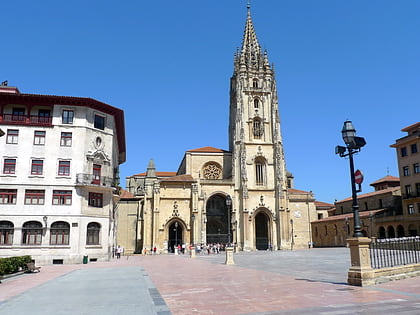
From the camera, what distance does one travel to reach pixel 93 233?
2886 centimetres

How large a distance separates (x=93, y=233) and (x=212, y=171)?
→ 3142cm

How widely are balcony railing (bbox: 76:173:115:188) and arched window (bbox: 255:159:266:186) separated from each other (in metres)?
29.1

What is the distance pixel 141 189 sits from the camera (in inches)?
2635

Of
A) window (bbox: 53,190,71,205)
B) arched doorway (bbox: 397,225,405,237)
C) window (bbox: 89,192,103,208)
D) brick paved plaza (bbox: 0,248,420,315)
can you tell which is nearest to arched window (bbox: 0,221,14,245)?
window (bbox: 53,190,71,205)

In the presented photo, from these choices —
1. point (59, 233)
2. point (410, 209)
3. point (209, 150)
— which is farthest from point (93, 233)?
point (410, 209)

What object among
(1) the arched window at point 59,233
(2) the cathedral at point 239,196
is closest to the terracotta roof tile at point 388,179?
(2) the cathedral at point 239,196

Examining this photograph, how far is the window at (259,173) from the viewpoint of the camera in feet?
181

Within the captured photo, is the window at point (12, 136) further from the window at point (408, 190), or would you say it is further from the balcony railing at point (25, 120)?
the window at point (408, 190)

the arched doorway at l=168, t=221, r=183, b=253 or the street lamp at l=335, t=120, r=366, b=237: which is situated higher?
the street lamp at l=335, t=120, r=366, b=237

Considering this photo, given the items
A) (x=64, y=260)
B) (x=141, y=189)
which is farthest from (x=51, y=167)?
(x=141, y=189)

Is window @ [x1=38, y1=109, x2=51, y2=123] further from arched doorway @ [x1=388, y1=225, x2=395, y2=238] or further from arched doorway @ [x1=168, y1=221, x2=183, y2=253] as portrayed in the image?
arched doorway @ [x1=388, y1=225, x2=395, y2=238]

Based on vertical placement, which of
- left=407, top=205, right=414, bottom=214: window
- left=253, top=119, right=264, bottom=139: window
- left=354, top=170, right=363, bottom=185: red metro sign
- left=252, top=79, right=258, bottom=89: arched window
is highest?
left=252, top=79, right=258, bottom=89: arched window

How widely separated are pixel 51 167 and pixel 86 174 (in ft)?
9.15

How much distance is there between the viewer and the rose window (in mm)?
58156
